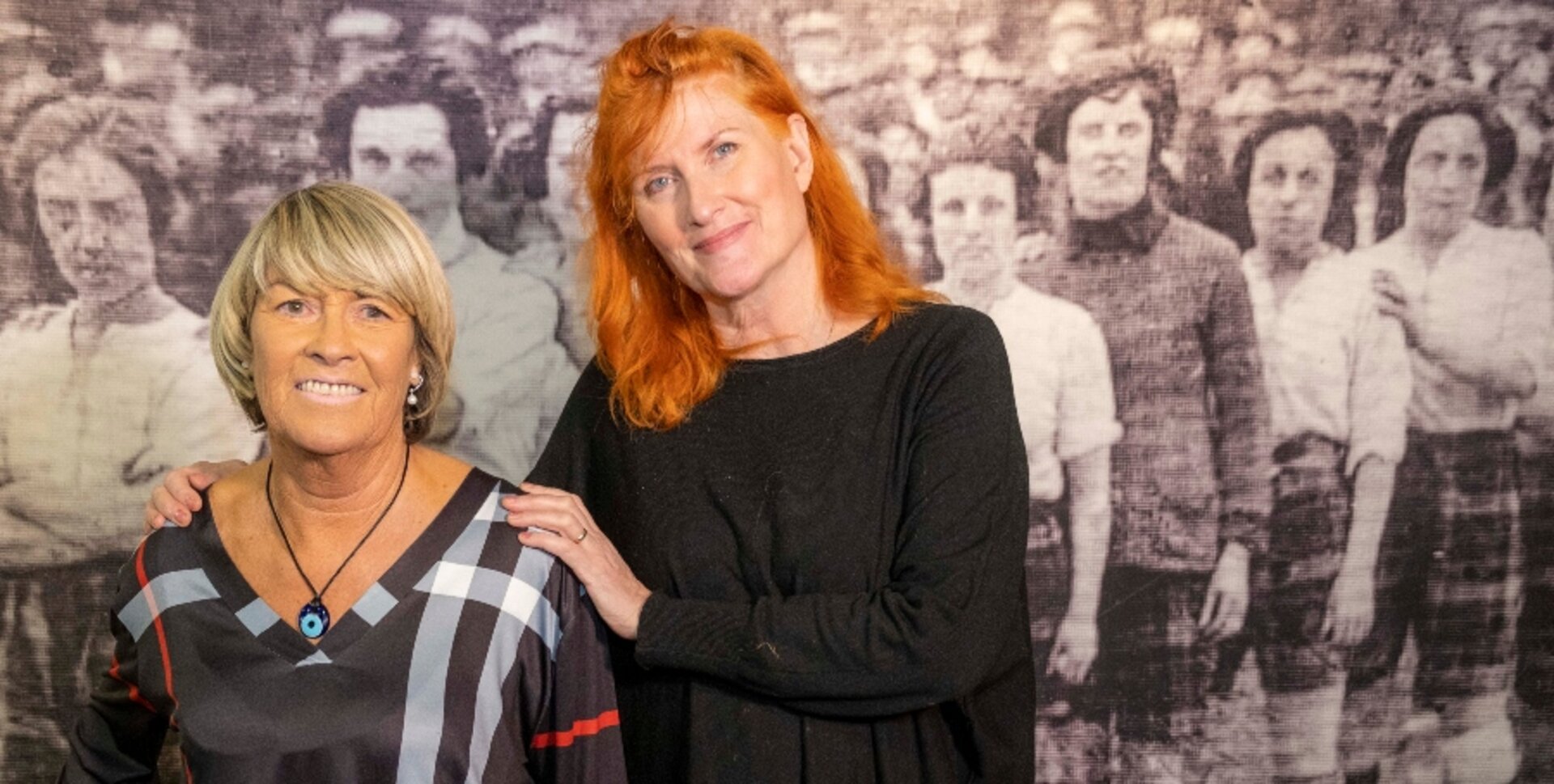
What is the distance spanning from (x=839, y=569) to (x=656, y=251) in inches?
24.2

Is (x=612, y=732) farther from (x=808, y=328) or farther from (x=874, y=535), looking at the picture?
(x=808, y=328)

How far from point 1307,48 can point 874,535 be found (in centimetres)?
136

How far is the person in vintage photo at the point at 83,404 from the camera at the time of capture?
2.63m

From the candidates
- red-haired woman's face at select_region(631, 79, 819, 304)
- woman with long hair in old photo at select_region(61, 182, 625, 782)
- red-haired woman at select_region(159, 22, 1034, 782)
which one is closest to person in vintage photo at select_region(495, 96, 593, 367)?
red-haired woman at select_region(159, 22, 1034, 782)

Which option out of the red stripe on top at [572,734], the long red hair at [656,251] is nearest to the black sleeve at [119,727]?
the red stripe on top at [572,734]

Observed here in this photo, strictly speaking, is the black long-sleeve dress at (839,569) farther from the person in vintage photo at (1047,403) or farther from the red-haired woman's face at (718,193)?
the person in vintage photo at (1047,403)

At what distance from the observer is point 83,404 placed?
2678 millimetres

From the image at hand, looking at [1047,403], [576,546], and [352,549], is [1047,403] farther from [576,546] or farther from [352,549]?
[352,549]

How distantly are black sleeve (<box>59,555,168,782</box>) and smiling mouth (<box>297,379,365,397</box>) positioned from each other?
0.39 meters

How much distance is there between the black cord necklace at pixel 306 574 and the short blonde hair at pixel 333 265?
0.14 m

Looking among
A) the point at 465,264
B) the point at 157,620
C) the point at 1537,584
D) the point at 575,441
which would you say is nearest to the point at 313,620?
the point at 157,620

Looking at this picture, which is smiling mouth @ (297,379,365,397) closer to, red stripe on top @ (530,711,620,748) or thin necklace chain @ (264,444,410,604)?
thin necklace chain @ (264,444,410,604)

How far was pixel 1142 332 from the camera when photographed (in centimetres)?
271

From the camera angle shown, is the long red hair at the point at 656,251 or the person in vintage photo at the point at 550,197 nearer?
the long red hair at the point at 656,251
